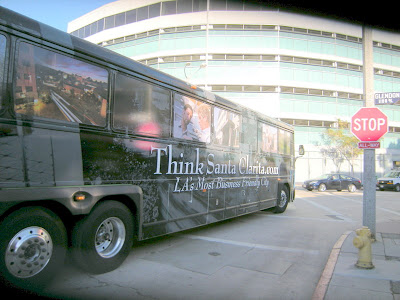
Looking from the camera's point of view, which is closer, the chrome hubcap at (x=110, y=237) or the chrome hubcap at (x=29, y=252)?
the chrome hubcap at (x=29, y=252)

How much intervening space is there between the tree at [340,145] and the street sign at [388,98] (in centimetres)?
2640

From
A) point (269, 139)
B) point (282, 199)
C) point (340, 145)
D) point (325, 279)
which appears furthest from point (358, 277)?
point (340, 145)

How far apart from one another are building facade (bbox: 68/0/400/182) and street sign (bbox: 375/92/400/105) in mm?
24301

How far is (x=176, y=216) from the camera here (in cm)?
546

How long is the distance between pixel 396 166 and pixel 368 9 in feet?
140

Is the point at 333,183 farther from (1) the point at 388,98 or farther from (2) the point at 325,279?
(2) the point at 325,279

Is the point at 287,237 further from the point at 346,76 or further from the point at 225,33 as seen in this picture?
the point at 346,76

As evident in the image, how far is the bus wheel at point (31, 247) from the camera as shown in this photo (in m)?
3.04

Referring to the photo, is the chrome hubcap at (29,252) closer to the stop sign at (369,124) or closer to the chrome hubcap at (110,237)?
the chrome hubcap at (110,237)

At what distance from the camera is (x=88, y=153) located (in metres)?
3.91

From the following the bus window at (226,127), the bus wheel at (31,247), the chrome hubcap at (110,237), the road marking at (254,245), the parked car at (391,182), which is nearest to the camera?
the bus wheel at (31,247)

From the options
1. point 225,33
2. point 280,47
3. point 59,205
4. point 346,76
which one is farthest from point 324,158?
point 59,205

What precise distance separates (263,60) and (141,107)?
2937cm

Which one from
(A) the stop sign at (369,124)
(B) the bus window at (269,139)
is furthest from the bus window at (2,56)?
(B) the bus window at (269,139)
